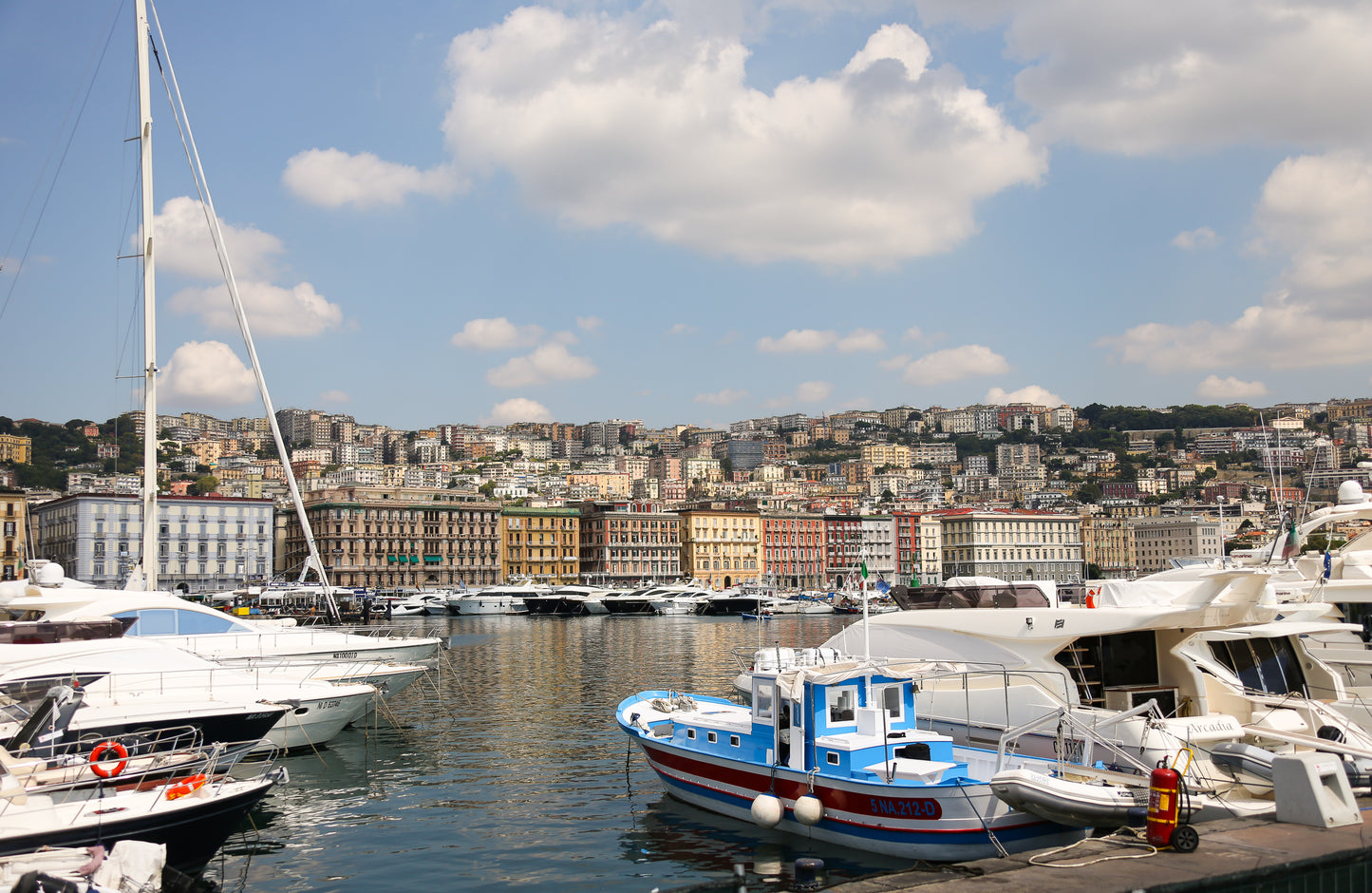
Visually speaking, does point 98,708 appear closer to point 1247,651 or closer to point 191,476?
point 1247,651

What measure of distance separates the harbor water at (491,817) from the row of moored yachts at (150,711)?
3.68 feet

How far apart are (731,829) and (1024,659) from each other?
5.69 m

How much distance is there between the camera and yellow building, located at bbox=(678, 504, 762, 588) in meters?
129

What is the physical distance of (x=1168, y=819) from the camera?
9164 mm

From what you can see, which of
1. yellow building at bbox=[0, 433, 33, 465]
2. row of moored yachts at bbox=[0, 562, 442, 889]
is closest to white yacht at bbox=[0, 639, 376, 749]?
row of moored yachts at bbox=[0, 562, 442, 889]

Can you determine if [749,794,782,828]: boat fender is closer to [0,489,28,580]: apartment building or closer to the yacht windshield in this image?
the yacht windshield

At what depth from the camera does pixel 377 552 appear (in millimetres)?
116312

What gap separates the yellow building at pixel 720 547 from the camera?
128875 millimetres

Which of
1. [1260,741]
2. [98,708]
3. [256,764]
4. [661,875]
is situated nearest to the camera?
[661,875]

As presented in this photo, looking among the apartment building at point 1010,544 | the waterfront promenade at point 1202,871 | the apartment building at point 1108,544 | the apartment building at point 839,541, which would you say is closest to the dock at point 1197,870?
the waterfront promenade at point 1202,871

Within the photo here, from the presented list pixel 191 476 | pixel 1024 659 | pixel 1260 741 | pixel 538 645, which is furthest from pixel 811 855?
pixel 191 476

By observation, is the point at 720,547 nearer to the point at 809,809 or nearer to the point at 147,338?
the point at 147,338

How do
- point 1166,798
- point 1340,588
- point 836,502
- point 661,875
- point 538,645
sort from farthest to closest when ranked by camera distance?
point 836,502, point 538,645, point 1340,588, point 661,875, point 1166,798

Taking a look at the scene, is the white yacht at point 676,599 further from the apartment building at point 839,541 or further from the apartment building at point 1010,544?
the apartment building at point 1010,544
